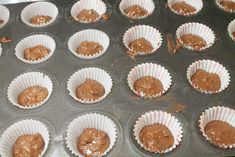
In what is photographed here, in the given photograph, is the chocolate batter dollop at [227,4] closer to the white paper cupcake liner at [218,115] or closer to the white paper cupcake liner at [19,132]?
the white paper cupcake liner at [218,115]

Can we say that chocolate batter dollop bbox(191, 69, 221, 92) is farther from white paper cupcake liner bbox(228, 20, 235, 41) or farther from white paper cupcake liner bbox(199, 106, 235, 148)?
white paper cupcake liner bbox(228, 20, 235, 41)

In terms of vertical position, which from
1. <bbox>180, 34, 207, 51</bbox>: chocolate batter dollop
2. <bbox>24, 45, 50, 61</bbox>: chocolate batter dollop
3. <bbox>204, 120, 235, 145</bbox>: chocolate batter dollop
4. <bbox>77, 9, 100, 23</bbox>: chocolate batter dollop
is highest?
<bbox>77, 9, 100, 23</bbox>: chocolate batter dollop

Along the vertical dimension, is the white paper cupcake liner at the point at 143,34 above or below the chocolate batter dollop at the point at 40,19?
below

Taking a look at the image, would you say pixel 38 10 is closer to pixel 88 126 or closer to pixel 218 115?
pixel 88 126

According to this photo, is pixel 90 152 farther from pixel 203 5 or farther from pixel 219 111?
pixel 203 5

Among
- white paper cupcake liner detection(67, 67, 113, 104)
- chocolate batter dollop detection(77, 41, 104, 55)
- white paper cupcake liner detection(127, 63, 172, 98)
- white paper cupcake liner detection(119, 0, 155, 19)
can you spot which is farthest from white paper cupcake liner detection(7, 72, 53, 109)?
white paper cupcake liner detection(119, 0, 155, 19)

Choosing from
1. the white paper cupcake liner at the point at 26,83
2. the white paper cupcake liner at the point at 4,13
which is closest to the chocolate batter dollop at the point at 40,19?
the white paper cupcake liner at the point at 4,13
